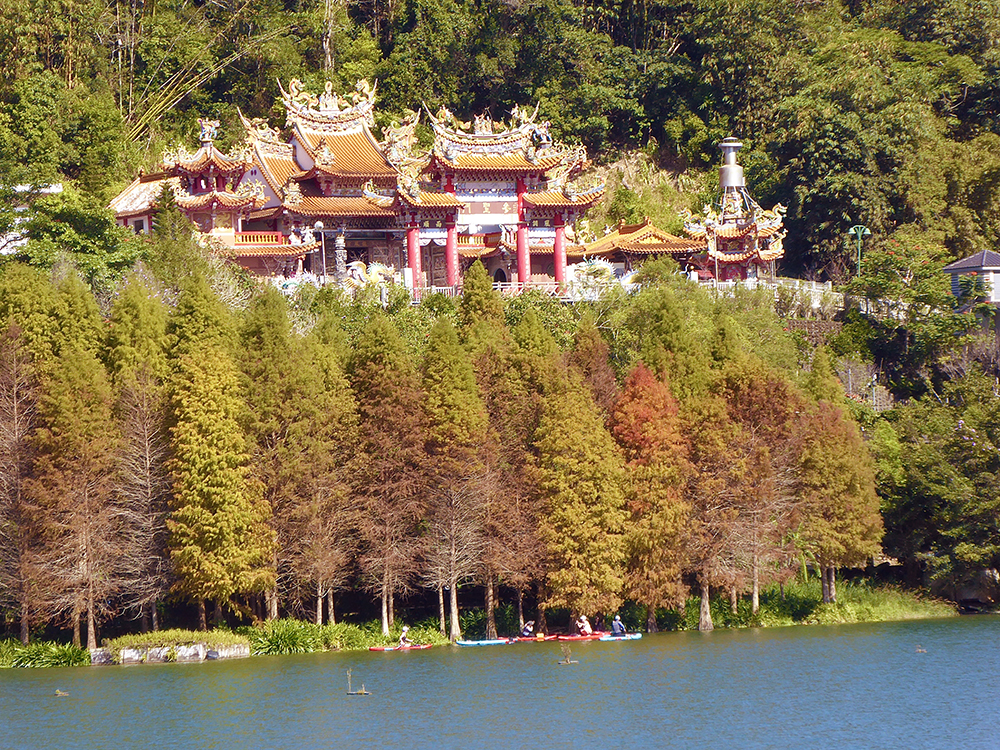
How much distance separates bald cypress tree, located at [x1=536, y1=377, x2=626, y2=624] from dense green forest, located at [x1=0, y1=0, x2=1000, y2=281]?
28771 millimetres

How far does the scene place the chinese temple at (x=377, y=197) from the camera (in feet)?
199

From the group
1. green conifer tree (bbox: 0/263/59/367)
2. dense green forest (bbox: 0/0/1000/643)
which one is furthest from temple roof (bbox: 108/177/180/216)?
green conifer tree (bbox: 0/263/59/367)

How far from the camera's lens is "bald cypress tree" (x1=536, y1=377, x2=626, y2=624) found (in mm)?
40844

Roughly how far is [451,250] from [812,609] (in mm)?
22873

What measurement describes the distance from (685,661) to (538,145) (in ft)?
105

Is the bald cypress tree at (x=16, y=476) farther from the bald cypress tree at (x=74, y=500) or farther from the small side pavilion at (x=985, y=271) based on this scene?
the small side pavilion at (x=985, y=271)

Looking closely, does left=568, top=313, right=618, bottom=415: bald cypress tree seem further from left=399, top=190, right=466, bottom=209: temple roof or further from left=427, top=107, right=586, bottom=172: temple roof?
left=427, top=107, right=586, bottom=172: temple roof

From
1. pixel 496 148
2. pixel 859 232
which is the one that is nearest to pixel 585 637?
pixel 496 148

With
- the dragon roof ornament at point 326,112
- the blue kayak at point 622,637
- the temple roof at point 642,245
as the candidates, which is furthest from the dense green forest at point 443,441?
the dragon roof ornament at point 326,112

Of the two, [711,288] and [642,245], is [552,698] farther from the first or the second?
[642,245]

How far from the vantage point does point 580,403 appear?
4184 cm

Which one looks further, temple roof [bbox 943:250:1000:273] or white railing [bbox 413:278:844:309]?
temple roof [bbox 943:250:1000:273]

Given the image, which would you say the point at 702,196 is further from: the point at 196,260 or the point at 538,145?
the point at 196,260

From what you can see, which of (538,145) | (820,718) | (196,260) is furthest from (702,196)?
(820,718)
